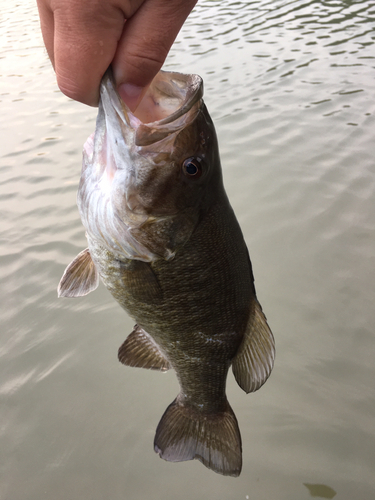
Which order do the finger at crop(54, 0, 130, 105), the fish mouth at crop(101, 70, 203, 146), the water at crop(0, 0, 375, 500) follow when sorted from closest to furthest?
the finger at crop(54, 0, 130, 105)
the fish mouth at crop(101, 70, 203, 146)
the water at crop(0, 0, 375, 500)

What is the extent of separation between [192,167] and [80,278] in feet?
2.37

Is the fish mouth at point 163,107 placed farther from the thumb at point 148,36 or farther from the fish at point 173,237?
the thumb at point 148,36

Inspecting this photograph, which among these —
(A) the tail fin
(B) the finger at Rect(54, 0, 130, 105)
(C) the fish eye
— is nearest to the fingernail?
(B) the finger at Rect(54, 0, 130, 105)

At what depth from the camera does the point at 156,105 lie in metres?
1.51

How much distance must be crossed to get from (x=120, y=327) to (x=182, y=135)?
9.46ft

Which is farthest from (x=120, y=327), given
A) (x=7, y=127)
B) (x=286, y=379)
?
(x=7, y=127)

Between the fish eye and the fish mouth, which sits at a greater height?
the fish mouth

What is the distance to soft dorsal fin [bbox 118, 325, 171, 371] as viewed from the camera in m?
2.07

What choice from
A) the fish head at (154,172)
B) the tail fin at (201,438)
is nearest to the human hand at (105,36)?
the fish head at (154,172)

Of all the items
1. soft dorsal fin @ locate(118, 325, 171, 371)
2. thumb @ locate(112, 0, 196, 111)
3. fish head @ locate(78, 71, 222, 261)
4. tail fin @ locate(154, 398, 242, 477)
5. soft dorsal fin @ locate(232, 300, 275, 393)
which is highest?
thumb @ locate(112, 0, 196, 111)

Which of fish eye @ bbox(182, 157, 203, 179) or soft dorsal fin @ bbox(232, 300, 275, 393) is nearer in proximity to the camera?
fish eye @ bbox(182, 157, 203, 179)

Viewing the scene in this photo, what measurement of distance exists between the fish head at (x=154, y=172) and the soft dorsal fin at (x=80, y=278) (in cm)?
31

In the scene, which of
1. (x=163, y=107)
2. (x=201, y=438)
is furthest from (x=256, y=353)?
(x=163, y=107)

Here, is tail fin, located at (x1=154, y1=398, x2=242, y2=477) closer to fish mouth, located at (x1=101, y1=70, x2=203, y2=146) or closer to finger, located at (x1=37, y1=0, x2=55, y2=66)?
fish mouth, located at (x1=101, y1=70, x2=203, y2=146)
